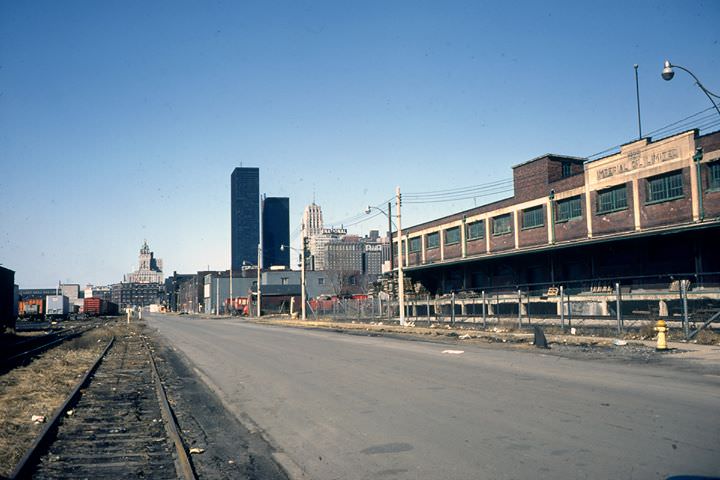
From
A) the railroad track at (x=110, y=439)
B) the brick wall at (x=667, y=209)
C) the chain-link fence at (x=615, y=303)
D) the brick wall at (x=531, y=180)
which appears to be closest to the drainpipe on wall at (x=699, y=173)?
the brick wall at (x=667, y=209)

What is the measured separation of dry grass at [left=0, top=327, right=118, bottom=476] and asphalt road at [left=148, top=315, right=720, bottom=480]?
3267mm

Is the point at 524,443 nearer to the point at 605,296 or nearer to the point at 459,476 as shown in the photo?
the point at 459,476

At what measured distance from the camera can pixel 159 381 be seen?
15188mm

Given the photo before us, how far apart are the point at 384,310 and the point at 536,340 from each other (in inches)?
1727

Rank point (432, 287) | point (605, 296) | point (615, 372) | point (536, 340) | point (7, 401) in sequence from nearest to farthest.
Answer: point (7, 401)
point (615, 372)
point (536, 340)
point (605, 296)
point (432, 287)

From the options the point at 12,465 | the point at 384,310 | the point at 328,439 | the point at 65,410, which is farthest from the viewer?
the point at 384,310

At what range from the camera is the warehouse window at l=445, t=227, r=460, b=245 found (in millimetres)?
56562

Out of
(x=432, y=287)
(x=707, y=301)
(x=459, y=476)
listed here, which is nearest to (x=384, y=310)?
(x=432, y=287)

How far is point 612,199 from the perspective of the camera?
3841 centimetres

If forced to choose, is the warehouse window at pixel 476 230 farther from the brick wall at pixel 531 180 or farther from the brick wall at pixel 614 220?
the brick wall at pixel 614 220

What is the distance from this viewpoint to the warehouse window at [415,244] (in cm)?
6396

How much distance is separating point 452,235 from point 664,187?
24540 millimetres

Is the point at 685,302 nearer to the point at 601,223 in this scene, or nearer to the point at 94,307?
the point at 601,223

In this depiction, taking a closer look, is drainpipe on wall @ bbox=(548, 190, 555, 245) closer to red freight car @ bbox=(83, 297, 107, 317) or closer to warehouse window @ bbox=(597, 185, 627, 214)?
warehouse window @ bbox=(597, 185, 627, 214)
